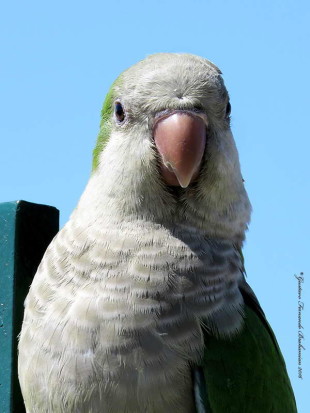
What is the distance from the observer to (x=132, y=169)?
3.22 m

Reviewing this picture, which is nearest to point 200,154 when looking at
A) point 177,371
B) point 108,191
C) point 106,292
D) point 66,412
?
point 108,191

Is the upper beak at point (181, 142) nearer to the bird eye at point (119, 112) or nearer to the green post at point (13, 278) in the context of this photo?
the bird eye at point (119, 112)

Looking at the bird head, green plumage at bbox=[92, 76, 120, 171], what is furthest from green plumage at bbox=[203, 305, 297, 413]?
green plumage at bbox=[92, 76, 120, 171]

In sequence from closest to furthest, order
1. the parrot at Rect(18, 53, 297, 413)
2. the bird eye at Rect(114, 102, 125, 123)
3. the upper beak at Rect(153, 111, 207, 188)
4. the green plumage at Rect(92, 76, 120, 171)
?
the parrot at Rect(18, 53, 297, 413) → the upper beak at Rect(153, 111, 207, 188) → the bird eye at Rect(114, 102, 125, 123) → the green plumage at Rect(92, 76, 120, 171)

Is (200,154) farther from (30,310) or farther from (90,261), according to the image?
(30,310)

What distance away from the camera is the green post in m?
3.51

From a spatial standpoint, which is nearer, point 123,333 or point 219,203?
point 123,333

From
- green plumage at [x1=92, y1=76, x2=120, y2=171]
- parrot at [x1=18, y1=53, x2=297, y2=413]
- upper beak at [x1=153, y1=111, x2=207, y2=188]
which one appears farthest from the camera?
green plumage at [x1=92, y1=76, x2=120, y2=171]

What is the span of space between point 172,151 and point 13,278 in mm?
1060

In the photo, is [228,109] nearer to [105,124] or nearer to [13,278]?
[105,124]

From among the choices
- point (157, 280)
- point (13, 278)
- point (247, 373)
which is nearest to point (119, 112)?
point (157, 280)

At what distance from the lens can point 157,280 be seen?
304 centimetres

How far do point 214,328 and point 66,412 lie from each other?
68cm

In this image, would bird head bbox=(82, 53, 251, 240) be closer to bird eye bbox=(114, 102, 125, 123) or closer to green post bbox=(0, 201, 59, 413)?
bird eye bbox=(114, 102, 125, 123)
